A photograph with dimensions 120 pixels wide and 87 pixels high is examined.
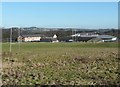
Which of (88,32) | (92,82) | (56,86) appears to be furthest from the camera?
(88,32)

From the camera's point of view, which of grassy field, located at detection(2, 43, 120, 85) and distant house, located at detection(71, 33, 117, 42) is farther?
distant house, located at detection(71, 33, 117, 42)

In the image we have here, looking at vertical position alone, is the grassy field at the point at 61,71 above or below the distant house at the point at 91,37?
above

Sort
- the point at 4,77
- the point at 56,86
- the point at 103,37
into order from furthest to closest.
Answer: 1. the point at 103,37
2. the point at 4,77
3. the point at 56,86

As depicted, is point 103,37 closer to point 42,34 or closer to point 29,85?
point 42,34

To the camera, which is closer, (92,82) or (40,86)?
(40,86)

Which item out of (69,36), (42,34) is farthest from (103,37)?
(42,34)

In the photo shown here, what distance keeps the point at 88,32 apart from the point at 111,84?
89.7 meters

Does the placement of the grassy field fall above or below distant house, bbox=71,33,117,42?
above

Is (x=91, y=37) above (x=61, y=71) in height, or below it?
below

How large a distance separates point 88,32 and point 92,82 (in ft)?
293

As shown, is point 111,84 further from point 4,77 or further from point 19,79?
point 4,77

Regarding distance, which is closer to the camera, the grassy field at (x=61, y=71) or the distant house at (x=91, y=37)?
the grassy field at (x=61, y=71)

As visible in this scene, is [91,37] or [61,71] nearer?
[61,71]

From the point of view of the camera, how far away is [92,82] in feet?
28.5
